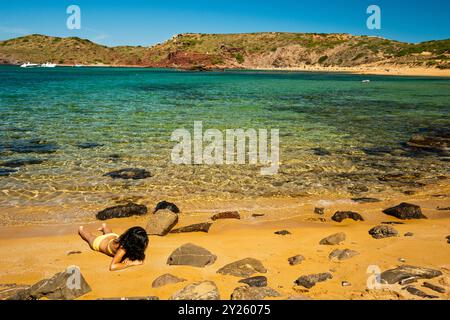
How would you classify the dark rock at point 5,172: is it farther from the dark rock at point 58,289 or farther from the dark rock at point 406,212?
the dark rock at point 406,212

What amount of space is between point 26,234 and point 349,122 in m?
24.0

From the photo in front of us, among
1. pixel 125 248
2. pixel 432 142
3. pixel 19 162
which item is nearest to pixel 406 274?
pixel 125 248

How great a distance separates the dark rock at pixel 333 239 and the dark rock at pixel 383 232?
34.3 inches

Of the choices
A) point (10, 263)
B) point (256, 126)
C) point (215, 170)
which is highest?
point (256, 126)


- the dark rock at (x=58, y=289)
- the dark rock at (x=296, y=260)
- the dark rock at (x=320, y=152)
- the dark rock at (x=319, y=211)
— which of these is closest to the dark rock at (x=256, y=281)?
the dark rock at (x=296, y=260)

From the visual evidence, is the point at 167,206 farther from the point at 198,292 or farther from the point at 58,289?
the point at 198,292

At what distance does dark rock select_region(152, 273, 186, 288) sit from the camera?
6668 millimetres

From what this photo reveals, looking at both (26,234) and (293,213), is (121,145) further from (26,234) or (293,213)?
(293,213)

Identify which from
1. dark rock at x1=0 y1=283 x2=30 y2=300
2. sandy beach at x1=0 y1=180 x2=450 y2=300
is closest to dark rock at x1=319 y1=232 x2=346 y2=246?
sandy beach at x1=0 y1=180 x2=450 y2=300

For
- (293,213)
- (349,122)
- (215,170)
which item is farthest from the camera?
(349,122)

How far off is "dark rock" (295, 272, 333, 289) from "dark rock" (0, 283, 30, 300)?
510 cm

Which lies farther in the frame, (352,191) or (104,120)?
(104,120)
